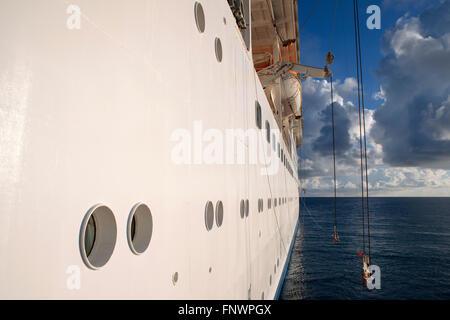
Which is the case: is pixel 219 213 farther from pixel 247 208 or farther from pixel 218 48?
pixel 218 48

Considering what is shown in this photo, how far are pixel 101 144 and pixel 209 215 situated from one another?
73.0 inches

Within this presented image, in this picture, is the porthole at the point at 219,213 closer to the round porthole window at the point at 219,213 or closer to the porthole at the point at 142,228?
the round porthole window at the point at 219,213

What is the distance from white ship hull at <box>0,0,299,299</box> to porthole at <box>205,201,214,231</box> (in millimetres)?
78

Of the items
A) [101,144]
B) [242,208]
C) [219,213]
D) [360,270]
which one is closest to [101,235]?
[101,144]

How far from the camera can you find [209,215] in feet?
10.2

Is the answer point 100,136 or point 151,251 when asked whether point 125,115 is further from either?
point 151,251

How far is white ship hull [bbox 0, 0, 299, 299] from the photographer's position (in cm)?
108

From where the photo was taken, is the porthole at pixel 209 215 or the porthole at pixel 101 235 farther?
the porthole at pixel 209 215

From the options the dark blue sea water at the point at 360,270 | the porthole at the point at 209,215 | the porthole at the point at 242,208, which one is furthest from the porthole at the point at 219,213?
the dark blue sea water at the point at 360,270

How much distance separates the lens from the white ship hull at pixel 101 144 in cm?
108

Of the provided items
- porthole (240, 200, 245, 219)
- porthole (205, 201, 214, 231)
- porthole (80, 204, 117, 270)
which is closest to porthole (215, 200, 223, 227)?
porthole (205, 201, 214, 231)

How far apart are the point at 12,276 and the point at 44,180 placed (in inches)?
15.4

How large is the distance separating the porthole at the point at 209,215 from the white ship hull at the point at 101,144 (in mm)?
78

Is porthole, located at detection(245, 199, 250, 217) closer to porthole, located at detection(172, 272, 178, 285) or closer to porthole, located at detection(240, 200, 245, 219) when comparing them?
porthole, located at detection(240, 200, 245, 219)
